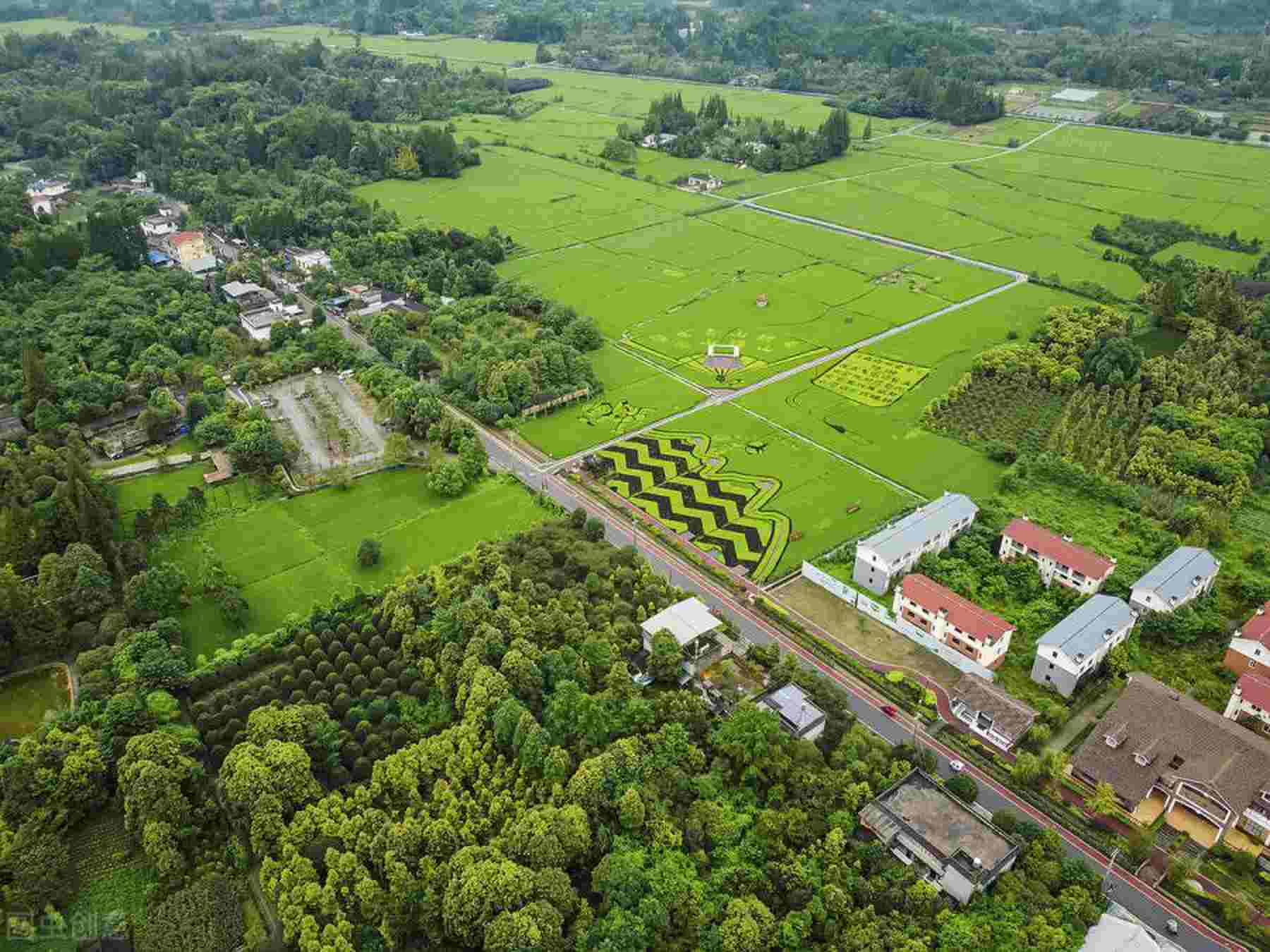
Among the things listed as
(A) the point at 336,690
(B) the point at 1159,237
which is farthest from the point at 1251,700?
(B) the point at 1159,237

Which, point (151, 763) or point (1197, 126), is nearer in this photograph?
point (151, 763)

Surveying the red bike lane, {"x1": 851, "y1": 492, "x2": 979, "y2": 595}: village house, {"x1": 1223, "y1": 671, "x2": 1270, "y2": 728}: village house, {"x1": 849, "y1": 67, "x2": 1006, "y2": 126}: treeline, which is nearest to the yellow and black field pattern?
the red bike lane

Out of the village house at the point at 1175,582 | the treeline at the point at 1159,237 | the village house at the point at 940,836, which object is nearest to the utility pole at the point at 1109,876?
the village house at the point at 940,836

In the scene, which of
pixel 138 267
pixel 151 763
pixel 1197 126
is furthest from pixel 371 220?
pixel 1197 126

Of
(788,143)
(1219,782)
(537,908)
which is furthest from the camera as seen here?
(788,143)

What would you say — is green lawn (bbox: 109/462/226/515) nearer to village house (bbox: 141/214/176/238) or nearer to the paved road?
the paved road

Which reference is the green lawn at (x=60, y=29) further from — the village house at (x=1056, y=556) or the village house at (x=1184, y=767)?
A: the village house at (x=1184, y=767)

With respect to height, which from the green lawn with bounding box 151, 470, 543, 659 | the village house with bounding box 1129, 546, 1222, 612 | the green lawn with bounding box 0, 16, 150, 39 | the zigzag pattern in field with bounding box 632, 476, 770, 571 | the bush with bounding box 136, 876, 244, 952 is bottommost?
the bush with bounding box 136, 876, 244, 952

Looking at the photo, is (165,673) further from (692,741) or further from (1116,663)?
(1116,663)
